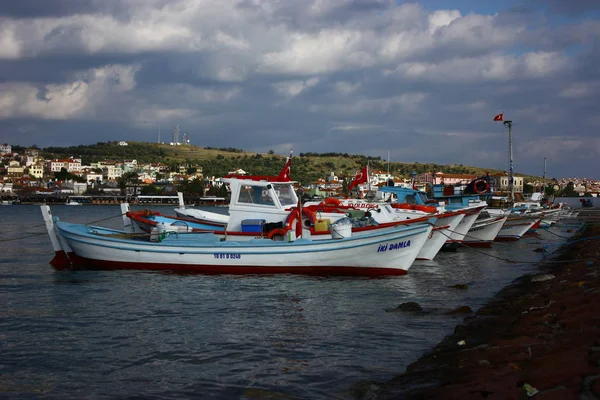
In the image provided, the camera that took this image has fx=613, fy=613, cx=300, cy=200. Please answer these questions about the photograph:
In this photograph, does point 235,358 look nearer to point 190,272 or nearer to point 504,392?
point 504,392

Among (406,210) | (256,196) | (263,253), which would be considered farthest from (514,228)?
→ (263,253)

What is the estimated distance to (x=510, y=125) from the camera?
5238 centimetres

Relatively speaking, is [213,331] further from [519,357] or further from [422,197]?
[422,197]

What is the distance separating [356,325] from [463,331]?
104 inches

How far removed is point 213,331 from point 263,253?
23.3 feet

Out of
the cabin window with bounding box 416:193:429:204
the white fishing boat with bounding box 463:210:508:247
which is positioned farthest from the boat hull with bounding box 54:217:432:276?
the white fishing boat with bounding box 463:210:508:247

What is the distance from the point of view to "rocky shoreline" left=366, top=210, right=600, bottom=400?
24.5ft

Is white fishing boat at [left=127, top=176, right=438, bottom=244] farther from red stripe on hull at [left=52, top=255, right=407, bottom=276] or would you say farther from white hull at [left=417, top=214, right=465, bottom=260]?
red stripe on hull at [left=52, top=255, right=407, bottom=276]

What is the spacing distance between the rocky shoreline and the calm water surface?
82 cm

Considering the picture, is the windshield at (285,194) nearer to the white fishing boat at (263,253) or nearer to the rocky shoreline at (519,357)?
the white fishing boat at (263,253)

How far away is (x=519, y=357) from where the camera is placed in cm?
921

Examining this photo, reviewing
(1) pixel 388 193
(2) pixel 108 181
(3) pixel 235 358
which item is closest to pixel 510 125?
(1) pixel 388 193

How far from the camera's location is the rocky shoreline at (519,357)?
7465mm

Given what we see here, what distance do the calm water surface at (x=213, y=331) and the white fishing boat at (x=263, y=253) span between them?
0.46 meters
